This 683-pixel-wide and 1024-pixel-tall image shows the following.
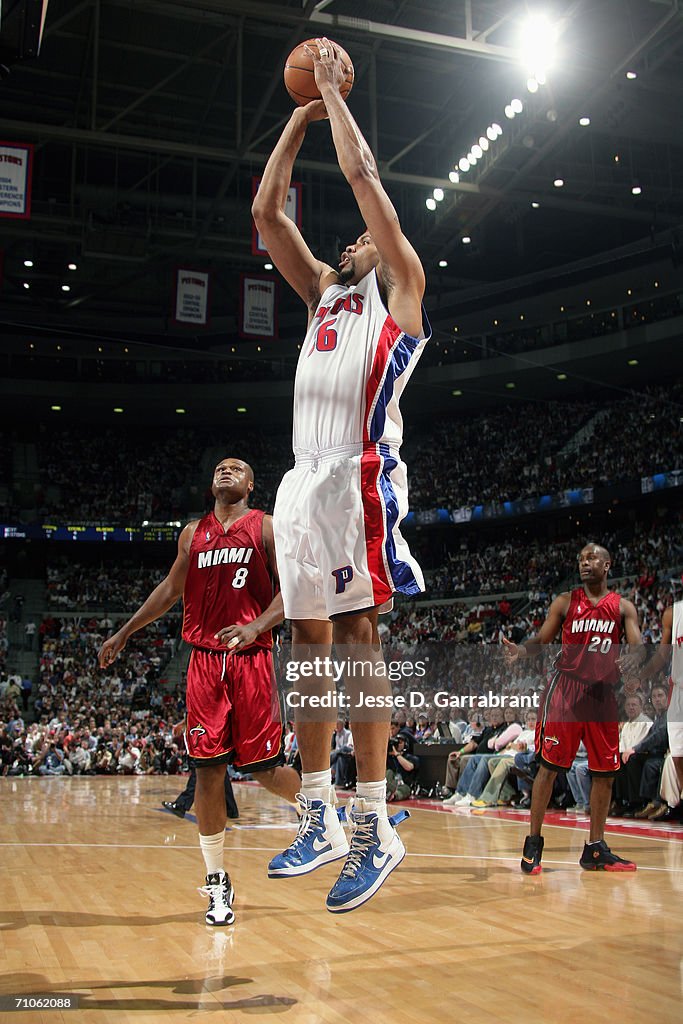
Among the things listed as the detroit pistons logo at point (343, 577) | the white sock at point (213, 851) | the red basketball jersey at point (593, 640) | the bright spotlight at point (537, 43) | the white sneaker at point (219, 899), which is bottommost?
the white sneaker at point (219, 899)

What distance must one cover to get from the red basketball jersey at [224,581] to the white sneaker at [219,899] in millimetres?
1217

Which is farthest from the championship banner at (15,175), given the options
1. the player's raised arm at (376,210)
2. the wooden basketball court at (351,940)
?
the player's raised arm at (376,210)

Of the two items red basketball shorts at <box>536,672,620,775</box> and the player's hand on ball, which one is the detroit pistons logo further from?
red basketball shorts at <box>536,672,620,775</box>

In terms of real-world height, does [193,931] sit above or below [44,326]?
below

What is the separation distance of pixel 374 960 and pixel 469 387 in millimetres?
27466

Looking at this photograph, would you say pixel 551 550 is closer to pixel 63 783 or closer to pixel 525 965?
pixel 63 783

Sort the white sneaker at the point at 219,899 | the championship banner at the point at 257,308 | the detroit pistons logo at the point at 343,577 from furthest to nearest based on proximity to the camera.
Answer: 1. the championship banner at the point at 257,308
2. the white sneaker at the point at 219,899
3. the detroit pistons logo at the point at 343,577

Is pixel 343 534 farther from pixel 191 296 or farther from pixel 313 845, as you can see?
pixel 191 296

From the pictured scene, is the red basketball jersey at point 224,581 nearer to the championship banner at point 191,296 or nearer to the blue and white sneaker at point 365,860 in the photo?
the blue and white sneaker at point 365,860

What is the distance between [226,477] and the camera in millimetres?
5238

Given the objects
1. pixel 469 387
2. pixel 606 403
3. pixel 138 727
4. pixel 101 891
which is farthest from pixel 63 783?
pixel 606 403

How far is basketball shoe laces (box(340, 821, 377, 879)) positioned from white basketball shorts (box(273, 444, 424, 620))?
2.28ft

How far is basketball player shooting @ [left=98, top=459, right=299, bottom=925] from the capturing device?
16.0 ft

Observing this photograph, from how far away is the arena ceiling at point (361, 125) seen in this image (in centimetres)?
1584
